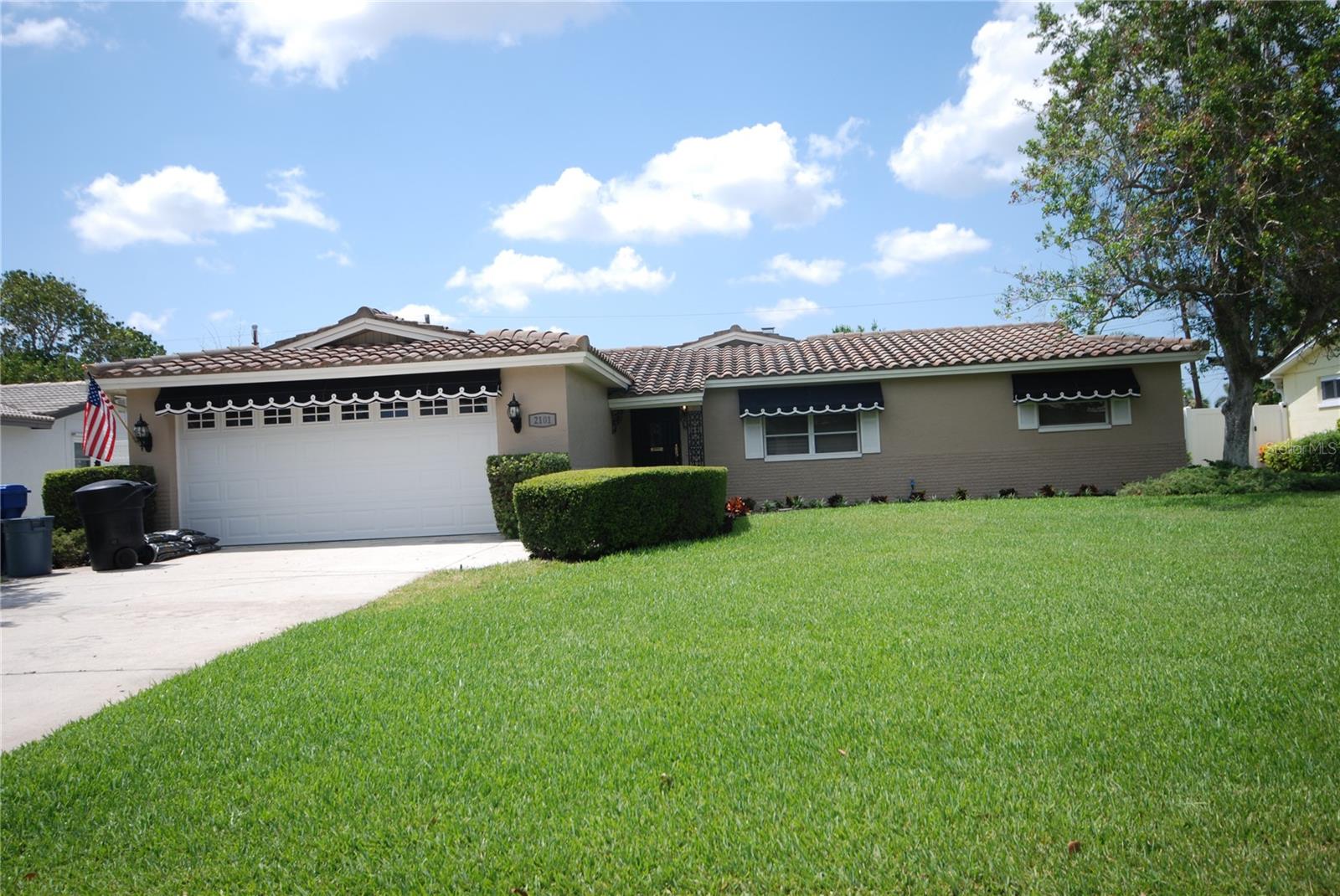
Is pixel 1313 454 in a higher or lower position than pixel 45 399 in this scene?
lower

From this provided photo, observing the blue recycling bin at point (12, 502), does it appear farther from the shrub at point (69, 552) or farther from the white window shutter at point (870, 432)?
the white window shutter at point (870, 432)

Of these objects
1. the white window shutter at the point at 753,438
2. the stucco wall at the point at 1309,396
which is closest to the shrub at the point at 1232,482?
the white window shutter at the point at 753,438

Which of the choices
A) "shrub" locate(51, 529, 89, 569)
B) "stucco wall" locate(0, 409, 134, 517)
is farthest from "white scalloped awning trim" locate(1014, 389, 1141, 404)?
"stucco wall" locate(0, 409, 134, 517)

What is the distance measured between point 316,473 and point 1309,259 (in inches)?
737

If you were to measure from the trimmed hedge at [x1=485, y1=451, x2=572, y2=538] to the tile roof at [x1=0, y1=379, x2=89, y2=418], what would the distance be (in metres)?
18.2

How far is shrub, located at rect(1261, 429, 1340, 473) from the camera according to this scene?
2423 centimetres

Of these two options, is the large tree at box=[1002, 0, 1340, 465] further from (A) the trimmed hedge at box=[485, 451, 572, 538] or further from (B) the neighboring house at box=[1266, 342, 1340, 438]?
(B) the neighboring house at box=[1266, 342, 1340, 438]

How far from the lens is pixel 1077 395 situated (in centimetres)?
1856

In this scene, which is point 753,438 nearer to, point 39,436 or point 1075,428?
point 1075,428

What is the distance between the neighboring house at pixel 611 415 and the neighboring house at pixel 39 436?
34.7 ft

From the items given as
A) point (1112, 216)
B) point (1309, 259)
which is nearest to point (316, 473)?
point (1112, 216)

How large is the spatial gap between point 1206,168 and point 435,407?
48.5 ft

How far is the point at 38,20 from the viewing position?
10.7 m

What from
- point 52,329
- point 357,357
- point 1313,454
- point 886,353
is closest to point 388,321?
point 357,357
